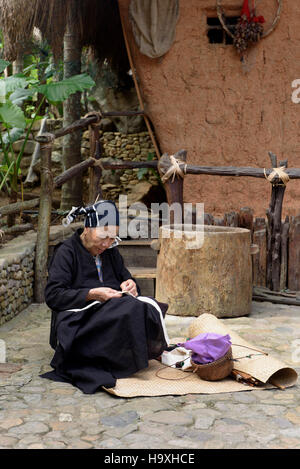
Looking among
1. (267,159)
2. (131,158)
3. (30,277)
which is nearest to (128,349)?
(30,277)

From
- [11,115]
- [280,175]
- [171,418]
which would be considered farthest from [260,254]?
[171,418]

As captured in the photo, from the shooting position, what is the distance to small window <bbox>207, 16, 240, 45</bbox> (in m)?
8.99

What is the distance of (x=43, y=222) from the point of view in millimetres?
6754

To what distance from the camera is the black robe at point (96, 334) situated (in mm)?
4145

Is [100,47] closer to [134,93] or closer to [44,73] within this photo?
[134,93]

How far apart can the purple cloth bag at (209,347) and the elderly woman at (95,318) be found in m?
0.23

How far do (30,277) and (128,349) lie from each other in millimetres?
2649

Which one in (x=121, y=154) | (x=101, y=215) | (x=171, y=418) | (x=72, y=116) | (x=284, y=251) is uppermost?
(x=72, y=116)

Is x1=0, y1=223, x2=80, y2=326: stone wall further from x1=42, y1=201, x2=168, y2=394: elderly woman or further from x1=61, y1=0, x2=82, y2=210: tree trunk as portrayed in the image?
x1=61, y1=0, x2=82, y2=210: tree trunk

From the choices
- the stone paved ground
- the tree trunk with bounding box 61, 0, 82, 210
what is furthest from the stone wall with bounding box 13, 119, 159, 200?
the stone paved ground

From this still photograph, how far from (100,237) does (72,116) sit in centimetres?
538

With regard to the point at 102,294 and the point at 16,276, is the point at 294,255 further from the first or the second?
the point at 102,294

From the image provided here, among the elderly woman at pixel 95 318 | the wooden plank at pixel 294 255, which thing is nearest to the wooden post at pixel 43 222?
the elderly woman at pixel 95 318

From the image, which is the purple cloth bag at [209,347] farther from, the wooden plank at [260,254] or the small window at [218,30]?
the small window at [218,30]
